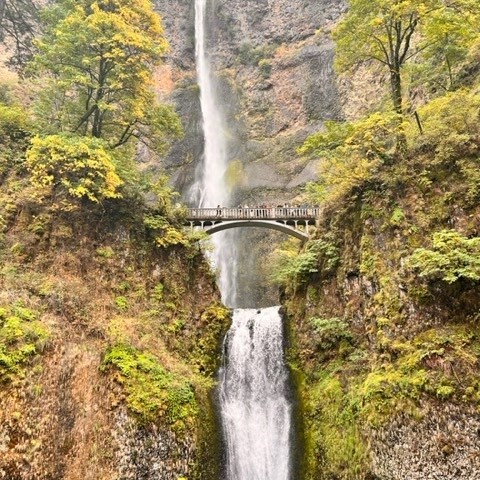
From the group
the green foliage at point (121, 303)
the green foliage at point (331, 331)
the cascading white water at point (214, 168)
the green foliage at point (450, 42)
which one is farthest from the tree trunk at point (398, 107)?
the cascading white water at point (214, 168)

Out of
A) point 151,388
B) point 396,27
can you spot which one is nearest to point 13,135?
point 151,388

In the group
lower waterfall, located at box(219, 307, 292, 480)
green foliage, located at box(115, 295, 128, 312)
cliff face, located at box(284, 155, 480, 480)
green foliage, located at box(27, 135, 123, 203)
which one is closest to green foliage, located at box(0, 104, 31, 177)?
green foliage, located at box(27, 135, 123, 203)

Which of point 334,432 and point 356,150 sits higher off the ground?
point 356,150

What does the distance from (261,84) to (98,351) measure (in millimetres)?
34778

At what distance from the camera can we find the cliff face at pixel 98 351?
949 cm

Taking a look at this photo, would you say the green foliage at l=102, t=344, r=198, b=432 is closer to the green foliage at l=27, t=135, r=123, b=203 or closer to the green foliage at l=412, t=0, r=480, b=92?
the green foliage at l=27, t=135, r=123, b=203

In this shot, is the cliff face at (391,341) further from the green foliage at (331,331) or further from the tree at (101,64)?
the tree at (101,64)

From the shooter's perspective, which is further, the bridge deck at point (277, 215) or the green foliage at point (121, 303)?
the bridge deck at point (277, 215)

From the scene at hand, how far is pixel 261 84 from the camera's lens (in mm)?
40438

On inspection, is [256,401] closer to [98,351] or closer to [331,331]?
[331,331]

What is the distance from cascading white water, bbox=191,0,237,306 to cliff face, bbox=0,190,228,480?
11090 mm

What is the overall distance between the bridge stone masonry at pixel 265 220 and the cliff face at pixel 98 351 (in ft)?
16.4

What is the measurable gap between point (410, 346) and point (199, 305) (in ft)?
30.1

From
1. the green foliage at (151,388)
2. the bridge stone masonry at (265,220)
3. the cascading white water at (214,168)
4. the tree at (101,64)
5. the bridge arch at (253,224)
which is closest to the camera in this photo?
the green foliage at (151,388)
